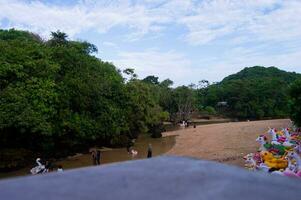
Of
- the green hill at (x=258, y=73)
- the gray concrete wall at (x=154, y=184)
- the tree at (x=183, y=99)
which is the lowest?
the gray concrete wall at (x=154, y=184)

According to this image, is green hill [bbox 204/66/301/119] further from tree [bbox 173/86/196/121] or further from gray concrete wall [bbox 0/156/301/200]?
gray concrete wall [bbox 0/156/301/200]

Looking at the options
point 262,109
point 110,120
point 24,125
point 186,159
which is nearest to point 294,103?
point 110,120

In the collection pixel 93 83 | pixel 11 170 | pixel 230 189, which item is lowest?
pixel 11 170

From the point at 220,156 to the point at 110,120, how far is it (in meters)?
9.40

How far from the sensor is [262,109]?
6919 centimetres

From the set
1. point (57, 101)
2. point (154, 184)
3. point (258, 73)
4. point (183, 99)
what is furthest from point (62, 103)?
point (258, 73)

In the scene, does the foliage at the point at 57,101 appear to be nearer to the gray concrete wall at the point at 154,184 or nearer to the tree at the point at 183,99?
the gray concrete wall at the point at 154,184

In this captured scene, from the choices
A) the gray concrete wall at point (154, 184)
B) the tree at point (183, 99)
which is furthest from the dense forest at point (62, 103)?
the gray concrete wall at point (154, 184)

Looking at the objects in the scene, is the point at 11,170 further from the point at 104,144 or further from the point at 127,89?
the point at 127,89

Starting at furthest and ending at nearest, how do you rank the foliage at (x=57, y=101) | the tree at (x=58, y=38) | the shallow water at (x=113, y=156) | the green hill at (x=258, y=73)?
1. the green hill at (x=258, y=73)
2. the tree at (x=58, y=38)
3. the foliage at (x=57, y=101)
4. the shallow water at (x=113, y=156)

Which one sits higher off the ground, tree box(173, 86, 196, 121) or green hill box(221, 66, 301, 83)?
green hill box(221, 66, 301, 83)

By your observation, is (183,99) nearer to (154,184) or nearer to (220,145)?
(220,145)

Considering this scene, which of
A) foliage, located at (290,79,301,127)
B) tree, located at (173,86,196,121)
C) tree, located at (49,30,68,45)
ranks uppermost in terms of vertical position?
tree, located at (49,30,68,45)

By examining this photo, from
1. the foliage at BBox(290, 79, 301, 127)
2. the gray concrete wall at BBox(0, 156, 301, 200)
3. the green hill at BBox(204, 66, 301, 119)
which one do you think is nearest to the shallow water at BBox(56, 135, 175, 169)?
the foliage at BBox(290, 79, 301, 127)
